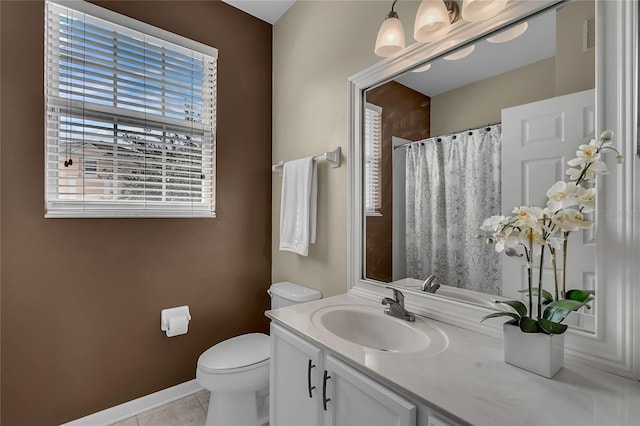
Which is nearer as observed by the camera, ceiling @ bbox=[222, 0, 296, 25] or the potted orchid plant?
the potted orchid plant

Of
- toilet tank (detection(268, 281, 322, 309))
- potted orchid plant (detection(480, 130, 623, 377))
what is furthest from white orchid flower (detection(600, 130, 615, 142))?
toilet tank (detection(268, 281, 322, 309))

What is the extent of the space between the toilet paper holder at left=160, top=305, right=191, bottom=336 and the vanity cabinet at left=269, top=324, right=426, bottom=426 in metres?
0.84

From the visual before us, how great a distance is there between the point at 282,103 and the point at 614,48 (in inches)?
68.9

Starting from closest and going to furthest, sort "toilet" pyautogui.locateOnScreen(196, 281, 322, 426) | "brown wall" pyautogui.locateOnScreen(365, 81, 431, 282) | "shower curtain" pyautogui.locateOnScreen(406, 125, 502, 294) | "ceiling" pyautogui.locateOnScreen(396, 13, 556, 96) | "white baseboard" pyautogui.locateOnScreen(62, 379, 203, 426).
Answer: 1. "ceiling" pyautogui.locateOnScreen(396, 13, 556, 96)
2. "shower curtain" pyautogui.locateOnScreen(406, 125, 502, 294)
3. "brown wall" pyautogui.locateOnScreen(365, 81, 431, 282)
4. "toilet" pyautogui.locateOnScreen(196, 281, 322, 426)
5. "white baseboard" pyautogui.locateOnScreen(62, 379, 203, 426)

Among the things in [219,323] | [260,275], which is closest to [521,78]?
[260,275]

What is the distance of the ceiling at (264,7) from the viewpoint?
2061 mm

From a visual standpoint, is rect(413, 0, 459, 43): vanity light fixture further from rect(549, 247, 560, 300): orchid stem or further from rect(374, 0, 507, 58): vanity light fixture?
rect(549, 247, 560, 300): orchid stem

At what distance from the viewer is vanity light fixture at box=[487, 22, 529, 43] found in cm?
104

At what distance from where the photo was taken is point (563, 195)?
0.81 meters

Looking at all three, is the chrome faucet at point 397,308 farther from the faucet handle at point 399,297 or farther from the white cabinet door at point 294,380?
the white cabinet door at point 294,380

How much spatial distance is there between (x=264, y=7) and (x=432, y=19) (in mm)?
1439

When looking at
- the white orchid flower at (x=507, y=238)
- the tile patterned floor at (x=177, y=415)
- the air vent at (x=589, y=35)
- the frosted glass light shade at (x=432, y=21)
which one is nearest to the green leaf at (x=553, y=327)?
the white orchid flower at (x=507, y=238)

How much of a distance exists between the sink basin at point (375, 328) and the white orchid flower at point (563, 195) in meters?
0.54

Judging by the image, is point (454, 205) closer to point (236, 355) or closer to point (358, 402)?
point (358, 402)
